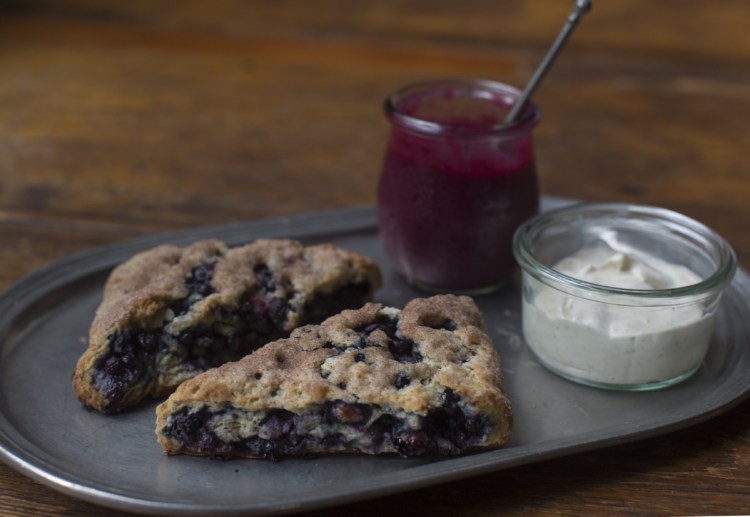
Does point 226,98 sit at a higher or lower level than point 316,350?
lower

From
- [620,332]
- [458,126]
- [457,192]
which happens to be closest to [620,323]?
[620,332]

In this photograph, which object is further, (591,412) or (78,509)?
(591,412)

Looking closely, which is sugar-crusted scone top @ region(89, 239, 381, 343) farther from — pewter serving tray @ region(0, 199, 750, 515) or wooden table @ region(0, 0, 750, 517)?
wooden table @ region(0, 0, 750, 517)

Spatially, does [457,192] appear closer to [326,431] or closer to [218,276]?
[218,276]

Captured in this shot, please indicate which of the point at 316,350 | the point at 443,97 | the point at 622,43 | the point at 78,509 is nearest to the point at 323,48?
the point at 622,43

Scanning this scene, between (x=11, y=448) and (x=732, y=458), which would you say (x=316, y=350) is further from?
(x=732, y=458)
